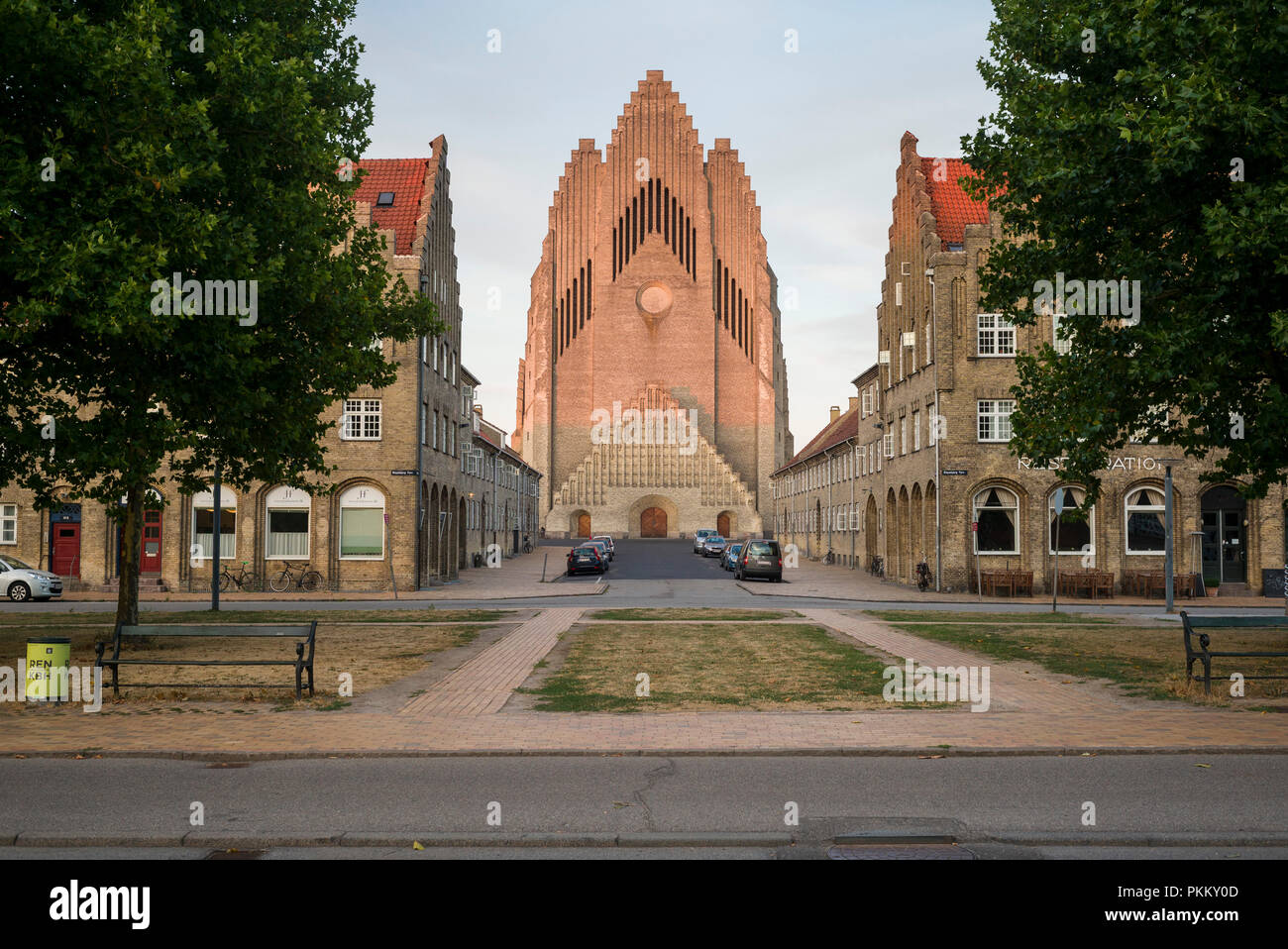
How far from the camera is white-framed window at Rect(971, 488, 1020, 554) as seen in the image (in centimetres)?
3669

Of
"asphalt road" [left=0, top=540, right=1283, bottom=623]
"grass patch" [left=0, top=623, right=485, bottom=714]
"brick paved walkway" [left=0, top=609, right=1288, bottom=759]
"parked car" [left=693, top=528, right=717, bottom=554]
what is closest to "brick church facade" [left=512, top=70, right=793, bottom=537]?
"parked car" [left=693, top=528, right=717, bottom=554]

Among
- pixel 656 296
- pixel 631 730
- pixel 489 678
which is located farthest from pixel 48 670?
pixel 656 296

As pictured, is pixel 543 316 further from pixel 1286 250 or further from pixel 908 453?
pixel 1286 250

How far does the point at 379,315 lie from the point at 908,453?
2728 centimetres

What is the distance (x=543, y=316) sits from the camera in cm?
9738

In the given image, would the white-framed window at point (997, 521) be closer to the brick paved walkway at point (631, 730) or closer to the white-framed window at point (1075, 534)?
the white-framed window at point (1075, 534)

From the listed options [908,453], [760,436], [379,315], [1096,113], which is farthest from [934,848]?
[760,436]

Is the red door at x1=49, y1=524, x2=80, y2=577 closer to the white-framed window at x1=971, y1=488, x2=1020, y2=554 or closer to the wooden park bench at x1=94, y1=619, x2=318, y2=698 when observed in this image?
the wooden park bench at x1=94, y1=619, x2=318, y2=698

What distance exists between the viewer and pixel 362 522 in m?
37.4

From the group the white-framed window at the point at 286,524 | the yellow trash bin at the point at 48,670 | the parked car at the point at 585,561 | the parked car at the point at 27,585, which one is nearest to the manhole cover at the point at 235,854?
the yellow trash bin at the point at 48,670

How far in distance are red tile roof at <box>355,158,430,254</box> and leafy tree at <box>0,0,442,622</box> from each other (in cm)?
2088

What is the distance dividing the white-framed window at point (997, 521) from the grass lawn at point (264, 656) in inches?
828

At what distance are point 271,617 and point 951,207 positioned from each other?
3016 centimetres

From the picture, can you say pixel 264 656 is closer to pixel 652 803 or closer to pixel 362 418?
pixel 652 803
